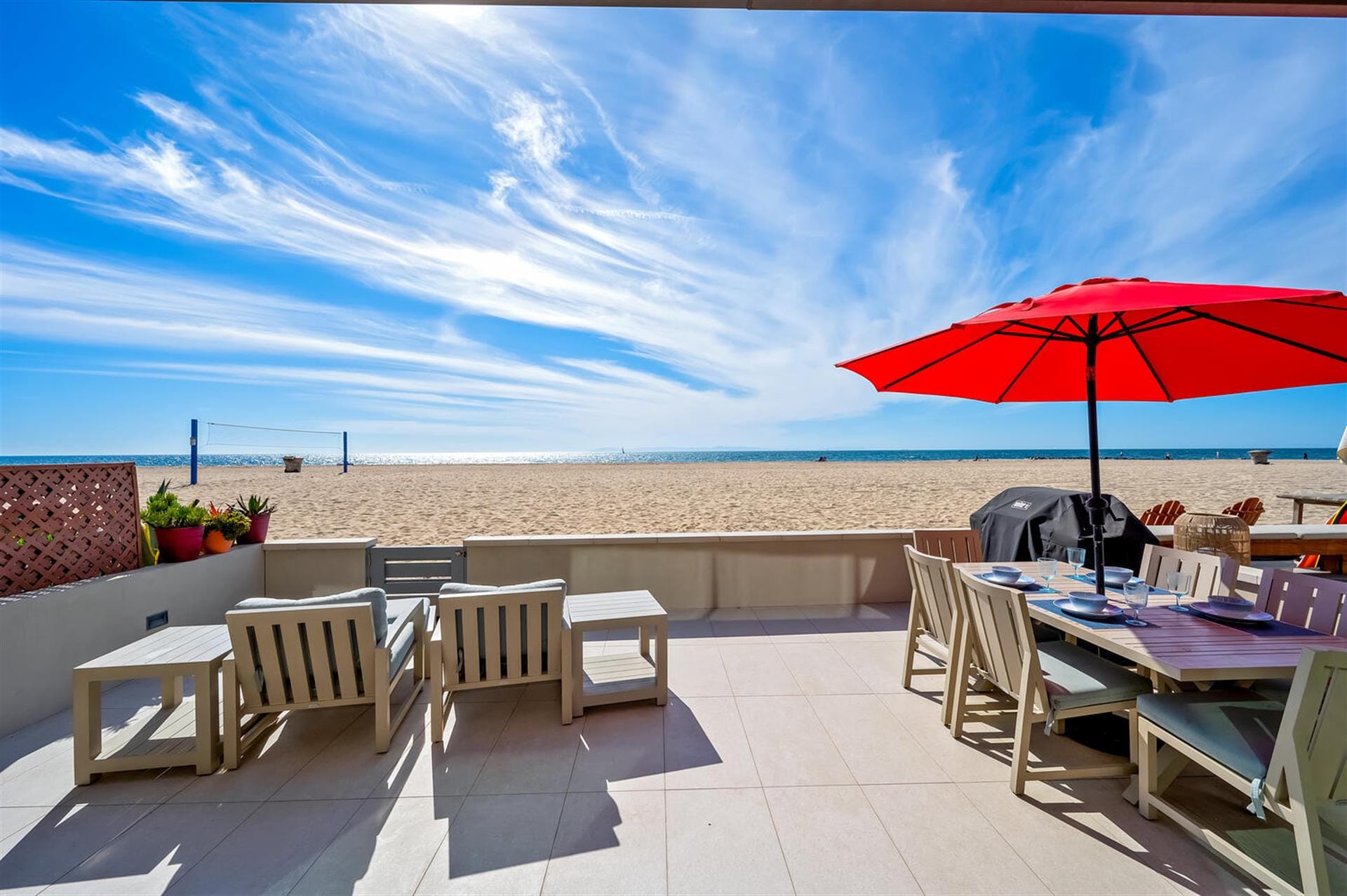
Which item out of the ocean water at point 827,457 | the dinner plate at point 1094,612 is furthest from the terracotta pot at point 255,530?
the ocean water at point 827,457

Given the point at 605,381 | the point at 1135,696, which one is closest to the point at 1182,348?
the point at 1135,696

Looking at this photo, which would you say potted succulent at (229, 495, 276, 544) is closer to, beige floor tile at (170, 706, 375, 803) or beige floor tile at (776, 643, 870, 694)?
beige floor tile at (170, 706, 375, 803)

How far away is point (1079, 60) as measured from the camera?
6.36 meters

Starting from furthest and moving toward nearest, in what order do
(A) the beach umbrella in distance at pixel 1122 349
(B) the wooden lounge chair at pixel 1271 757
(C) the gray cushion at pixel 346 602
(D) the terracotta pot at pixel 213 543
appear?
(D) the terracotta pot at pixel 213 543
(C) the gray cushion at pixel 346 602
(A) the beach umbrella in distance at pixel 1122 349
(B) the wooden lounge chair at pixel 1271 757

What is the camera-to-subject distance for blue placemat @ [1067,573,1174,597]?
290 cm

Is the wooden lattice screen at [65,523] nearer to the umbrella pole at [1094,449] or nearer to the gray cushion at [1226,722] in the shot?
the gray cushion at [1226,722]

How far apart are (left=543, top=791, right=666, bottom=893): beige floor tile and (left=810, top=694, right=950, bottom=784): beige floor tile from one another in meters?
0.98

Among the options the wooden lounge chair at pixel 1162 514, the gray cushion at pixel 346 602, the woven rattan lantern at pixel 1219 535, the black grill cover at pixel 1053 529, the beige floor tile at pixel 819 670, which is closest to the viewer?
the gray cushion at pixel 346 602

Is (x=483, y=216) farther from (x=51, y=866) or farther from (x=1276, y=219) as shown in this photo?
(x=1276, y=219)

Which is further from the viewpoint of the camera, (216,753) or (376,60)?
(376,60)

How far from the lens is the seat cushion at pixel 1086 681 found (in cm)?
217

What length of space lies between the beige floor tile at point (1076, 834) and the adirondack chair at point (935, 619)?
0.60 metres

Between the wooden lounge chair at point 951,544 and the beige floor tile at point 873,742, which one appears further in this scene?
the wooden lounge chair at point 951,544

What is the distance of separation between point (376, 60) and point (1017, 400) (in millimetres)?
6154
